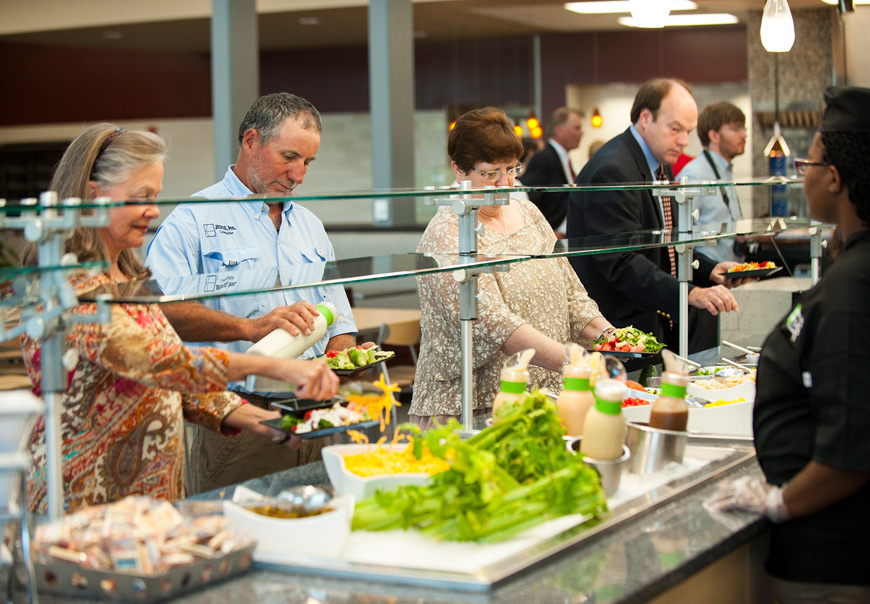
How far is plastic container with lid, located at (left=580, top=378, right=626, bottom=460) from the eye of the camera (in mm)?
1833

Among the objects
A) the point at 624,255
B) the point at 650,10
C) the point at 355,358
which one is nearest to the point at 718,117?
the point at 650,10

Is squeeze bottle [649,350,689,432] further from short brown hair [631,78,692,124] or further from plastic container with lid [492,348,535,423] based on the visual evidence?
short brown hair [631,78,692,124]

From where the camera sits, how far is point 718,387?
2676 mm

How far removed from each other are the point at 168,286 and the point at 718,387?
1466mm

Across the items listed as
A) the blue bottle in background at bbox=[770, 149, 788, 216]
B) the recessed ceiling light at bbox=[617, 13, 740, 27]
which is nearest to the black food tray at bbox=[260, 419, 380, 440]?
the blue bottle in background at bbox=[770, 149, 788, 216]

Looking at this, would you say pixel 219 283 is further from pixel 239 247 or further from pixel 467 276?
pixel 239 247

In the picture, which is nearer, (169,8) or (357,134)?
(169,8)

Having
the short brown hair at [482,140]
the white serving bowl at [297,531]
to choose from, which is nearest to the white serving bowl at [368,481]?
the white serving bowl at [297,531]

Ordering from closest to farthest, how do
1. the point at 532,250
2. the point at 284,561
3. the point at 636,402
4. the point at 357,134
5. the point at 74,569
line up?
1. the point at 74,569
2. the point at 284,561
3. the point at 636,402
4. the point at 532,250
5. the point at 357,134

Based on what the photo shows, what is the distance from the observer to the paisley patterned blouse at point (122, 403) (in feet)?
5.62

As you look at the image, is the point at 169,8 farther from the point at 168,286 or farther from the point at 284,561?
the point at 284,561

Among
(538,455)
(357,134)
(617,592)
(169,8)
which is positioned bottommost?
(617,592)

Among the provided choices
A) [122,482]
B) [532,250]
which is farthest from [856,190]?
[122,482]

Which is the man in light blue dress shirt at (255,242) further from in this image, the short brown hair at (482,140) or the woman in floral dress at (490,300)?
the short brown hair at (482,140)
